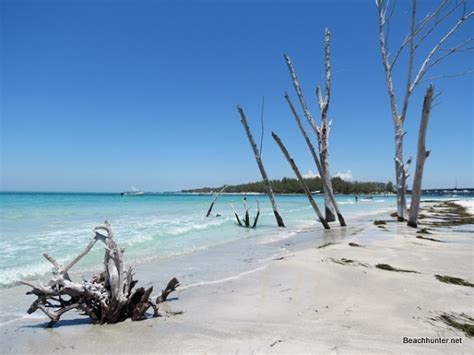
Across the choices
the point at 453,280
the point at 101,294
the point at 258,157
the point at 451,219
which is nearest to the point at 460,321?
the point at 453,280

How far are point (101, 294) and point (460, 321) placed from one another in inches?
144

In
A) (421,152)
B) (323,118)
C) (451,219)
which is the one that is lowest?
(451,219)

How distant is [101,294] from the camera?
132 inches

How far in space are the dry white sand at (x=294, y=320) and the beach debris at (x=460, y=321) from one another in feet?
0.23

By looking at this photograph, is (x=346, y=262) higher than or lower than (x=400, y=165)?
lower

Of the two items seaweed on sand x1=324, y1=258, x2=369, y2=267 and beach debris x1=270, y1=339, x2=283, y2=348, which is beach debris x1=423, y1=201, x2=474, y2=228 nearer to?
seaweed on sand x1=324, y1=258, x2=369, y2=267

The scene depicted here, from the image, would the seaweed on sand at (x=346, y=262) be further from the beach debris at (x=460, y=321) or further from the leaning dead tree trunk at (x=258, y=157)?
the leaning dead tree trunk at (x=258, y=157)

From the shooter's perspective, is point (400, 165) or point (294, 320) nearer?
point (294, 320)

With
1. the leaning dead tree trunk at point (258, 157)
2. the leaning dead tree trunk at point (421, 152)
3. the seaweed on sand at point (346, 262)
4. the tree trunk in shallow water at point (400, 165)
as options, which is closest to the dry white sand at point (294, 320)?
the seaweed on sand at point (346, 262)

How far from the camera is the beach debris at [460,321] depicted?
117 inches

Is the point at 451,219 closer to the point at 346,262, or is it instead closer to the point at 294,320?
the point at 346,262

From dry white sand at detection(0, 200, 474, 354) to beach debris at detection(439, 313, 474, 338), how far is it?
7cm

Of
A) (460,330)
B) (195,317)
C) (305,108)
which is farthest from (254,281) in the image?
(305,108)

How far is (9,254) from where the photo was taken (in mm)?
7941
